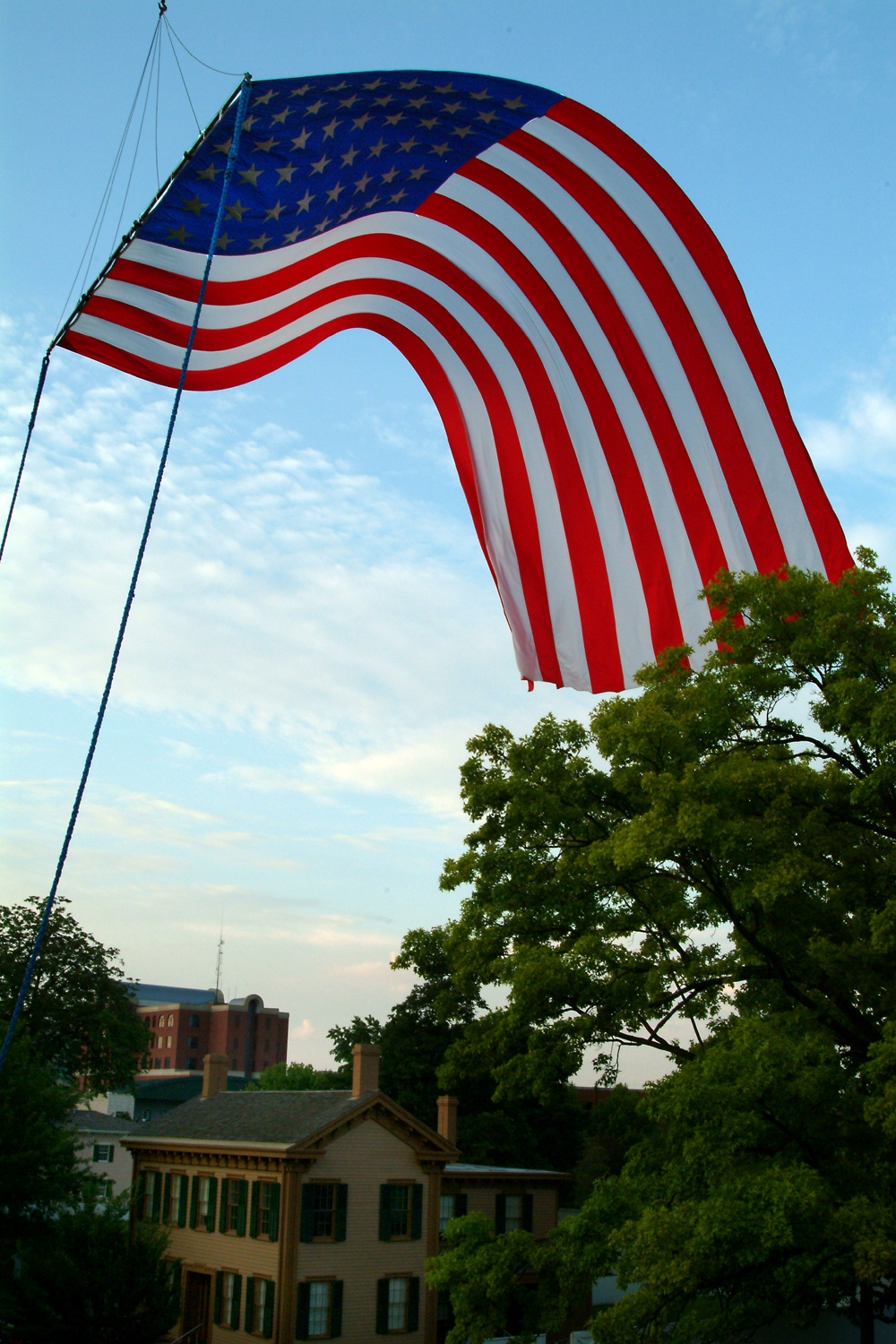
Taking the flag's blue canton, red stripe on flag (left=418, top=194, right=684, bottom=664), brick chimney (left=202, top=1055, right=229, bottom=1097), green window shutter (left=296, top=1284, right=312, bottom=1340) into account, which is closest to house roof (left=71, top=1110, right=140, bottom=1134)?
brick chimney (left=202, top=1055, right=229, bottom=1097)

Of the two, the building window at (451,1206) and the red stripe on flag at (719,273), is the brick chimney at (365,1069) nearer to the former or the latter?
the building window at (451,1206)

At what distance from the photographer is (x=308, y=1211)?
30.7 m

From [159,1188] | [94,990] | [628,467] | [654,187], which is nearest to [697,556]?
[628,467]

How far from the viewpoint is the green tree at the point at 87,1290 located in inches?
931

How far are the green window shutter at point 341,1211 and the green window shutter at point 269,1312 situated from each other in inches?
81.5

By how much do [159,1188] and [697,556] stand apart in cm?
3094

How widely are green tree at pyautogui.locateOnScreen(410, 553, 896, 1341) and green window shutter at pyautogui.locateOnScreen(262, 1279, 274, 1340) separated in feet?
57.4

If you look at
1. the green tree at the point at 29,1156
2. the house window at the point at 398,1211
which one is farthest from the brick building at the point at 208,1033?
the green tree at the point at 29,1156

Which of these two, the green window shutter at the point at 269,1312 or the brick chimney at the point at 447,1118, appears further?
the brick chimney at the point at 447,1118

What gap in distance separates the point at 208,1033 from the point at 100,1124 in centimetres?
6485

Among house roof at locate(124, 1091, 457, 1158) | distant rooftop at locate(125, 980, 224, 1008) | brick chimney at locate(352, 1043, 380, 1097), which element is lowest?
house roof at locate(124, 1091, 457, 1158)

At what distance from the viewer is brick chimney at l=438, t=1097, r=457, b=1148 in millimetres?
37312

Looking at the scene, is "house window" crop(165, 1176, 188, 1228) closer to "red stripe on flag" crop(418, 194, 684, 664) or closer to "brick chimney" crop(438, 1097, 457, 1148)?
"brick chimney" crop(438, 1097, 457, 1148)

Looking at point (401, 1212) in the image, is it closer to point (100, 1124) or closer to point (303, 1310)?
point (303, 1310)
